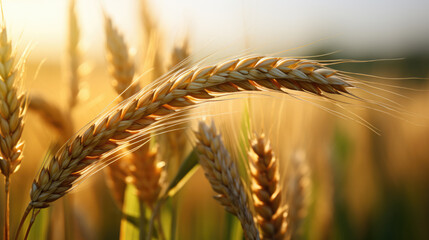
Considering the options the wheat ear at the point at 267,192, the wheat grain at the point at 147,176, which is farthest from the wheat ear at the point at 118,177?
the wheat ear at the point at 267,192

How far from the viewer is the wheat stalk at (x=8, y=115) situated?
3.27 ft

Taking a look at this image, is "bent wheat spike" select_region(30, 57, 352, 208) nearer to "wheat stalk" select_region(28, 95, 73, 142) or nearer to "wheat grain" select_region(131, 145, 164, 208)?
"wheat grain" select_region(131, 145, 164, 208)

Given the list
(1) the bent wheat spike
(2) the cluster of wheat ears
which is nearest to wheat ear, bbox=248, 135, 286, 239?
(2) the cluster of wheat ears

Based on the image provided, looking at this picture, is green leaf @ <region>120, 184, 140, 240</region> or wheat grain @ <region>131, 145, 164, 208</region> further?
green leaf @ <region>120, 184, 140, 240</region>

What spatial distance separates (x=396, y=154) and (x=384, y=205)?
23.5 inches

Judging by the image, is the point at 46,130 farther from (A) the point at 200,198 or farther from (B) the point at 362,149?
(B) the point at 362,149

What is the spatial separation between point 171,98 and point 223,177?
0.31 metres

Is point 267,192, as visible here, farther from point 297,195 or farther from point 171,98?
point 297,195

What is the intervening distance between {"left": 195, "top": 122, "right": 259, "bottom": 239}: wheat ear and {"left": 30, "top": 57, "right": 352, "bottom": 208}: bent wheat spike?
235 mm

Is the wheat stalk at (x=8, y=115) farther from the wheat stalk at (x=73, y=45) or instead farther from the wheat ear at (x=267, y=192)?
the wheat stalk at (x=73, y=45)

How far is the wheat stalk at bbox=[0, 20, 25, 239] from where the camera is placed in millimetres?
996

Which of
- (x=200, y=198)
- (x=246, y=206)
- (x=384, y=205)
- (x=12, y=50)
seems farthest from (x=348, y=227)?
(x=12, y=50)

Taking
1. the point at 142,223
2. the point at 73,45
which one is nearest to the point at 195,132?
the point at 142,223

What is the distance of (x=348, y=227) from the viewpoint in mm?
2363
